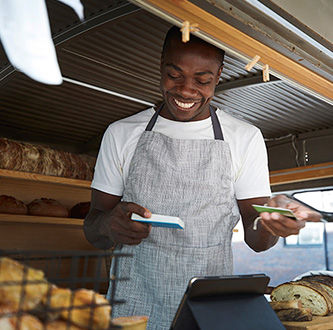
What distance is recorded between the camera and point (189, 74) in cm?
163

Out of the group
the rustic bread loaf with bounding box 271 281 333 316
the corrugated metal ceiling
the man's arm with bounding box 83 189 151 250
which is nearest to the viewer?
the man's arm with bounding box 83 189 151 250

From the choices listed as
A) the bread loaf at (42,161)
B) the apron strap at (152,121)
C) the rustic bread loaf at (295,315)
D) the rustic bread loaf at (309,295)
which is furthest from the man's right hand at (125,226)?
the bread loaf at (42,161)

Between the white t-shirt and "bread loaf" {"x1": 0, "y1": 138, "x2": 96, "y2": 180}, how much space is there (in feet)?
4.95

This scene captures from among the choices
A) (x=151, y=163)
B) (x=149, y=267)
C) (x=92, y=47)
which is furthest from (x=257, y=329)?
(x=92, y=47)

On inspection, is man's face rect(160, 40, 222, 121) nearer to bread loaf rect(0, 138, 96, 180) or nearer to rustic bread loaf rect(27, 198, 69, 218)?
bread loaf rect(0, 138, 96, 180)

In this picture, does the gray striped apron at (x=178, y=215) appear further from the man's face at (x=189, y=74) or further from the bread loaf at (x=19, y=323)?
the bread loaf at (x=19, y=323)

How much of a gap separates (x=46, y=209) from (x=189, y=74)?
81.0 inches

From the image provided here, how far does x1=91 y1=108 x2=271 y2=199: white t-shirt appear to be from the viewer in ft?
5.71

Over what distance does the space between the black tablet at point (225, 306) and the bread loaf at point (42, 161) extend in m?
2.43

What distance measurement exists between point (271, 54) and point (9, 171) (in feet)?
6.94

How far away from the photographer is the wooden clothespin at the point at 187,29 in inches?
48.8

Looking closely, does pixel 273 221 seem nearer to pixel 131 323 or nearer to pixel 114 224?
pixel 114 224

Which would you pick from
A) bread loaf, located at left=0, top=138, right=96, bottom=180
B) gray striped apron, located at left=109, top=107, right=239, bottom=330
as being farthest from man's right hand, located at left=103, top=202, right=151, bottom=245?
bread loaf, located at left=0, top=138, right=96, bottom=180

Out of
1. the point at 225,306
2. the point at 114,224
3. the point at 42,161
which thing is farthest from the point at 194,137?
the point at 42,161
